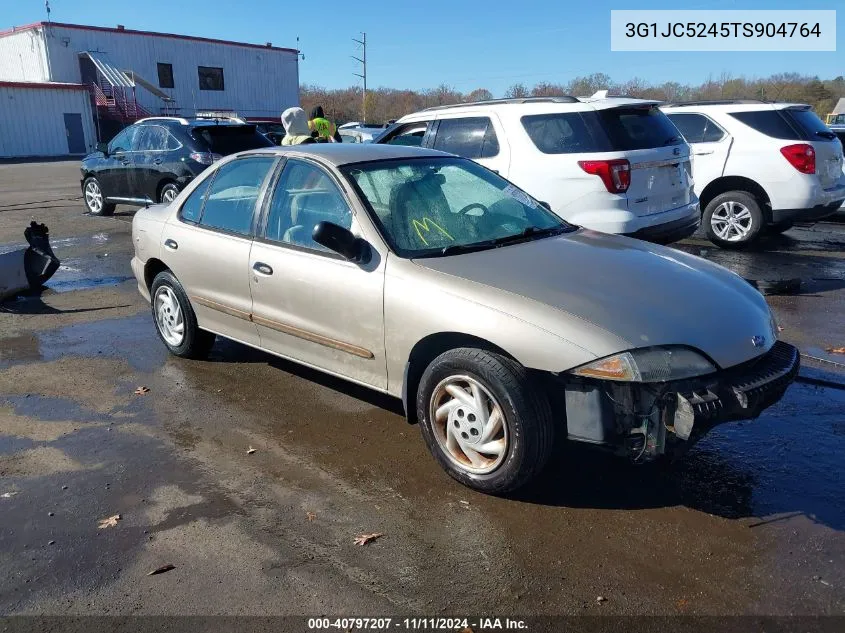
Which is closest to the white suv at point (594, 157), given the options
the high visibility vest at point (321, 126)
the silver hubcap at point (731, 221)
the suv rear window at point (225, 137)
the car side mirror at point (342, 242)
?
the silver hubcap at point (731, 221)

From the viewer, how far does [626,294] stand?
133 inches

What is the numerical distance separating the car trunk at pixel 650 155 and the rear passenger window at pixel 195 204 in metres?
3.75

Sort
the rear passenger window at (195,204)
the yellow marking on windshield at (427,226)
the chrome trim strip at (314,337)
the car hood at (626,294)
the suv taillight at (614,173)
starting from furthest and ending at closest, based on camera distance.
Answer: the suv taillight at (614,173) → the rear passenger window at (195,204) → the yellow marking on windshield at (427,226) → the chrome trim strip at (314,337) → the car hood at (626,294)

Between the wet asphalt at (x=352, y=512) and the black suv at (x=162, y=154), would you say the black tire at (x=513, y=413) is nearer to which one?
the wet asphalt at (x=352, y=512)

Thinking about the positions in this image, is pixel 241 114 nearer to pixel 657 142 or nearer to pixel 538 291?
pixel 657 142

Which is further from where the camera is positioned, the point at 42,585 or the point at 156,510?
the point at 156,510

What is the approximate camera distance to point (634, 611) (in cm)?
266

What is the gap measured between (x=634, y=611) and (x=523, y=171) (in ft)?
16.7

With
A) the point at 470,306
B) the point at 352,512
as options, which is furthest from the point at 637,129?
the point at 352,512

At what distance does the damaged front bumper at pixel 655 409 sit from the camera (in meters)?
3.01

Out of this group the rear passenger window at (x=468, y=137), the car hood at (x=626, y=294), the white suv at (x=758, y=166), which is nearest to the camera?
the car hood at (x=626, y=294)

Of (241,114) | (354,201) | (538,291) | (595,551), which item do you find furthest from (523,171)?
(241,114)

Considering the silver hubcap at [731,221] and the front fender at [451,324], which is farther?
the silver hubcap at [731,221]

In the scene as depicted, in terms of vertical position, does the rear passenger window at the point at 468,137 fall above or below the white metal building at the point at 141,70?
below
